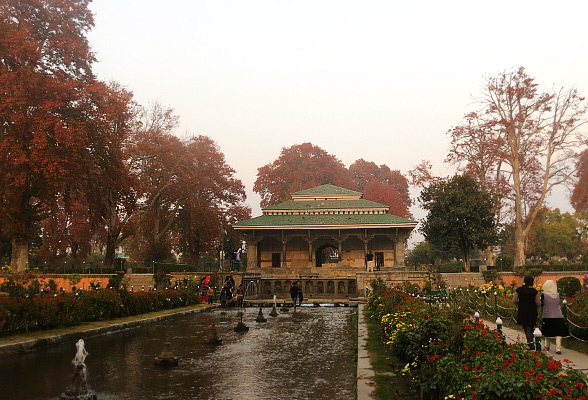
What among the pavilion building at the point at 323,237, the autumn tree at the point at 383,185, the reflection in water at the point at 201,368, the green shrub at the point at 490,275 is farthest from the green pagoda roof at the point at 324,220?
the reflection in water at the point at 201,368

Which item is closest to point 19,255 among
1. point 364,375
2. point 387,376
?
point 364,375

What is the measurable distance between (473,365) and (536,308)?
4611mm

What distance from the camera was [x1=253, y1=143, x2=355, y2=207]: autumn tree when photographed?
7075 cm

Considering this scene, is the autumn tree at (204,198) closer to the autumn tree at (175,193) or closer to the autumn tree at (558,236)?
the autumn tree at (175,193)

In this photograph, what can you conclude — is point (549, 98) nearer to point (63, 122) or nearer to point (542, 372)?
point (63, 122)

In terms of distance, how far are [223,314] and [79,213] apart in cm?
2850

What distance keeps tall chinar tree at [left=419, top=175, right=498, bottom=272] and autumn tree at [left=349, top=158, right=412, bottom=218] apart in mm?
24343

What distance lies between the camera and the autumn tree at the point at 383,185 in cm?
6944

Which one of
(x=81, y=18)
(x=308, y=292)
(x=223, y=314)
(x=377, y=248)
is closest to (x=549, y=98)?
(x=377, y=248)

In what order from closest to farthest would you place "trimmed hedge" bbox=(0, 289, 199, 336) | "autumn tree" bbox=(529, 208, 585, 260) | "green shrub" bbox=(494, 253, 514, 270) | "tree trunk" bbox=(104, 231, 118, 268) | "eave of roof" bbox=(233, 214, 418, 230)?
"trimmed hedge" bbox=(0, 289, 199, 336), "green shrub" bbox=(494, 253, 514, 270), "tree trunk" bbox=(104, 231, 118, 268), "eave of roof" bbox=(233, 214, 418, 230), "autumn tree" bbox=(529, 208, 585, 260)

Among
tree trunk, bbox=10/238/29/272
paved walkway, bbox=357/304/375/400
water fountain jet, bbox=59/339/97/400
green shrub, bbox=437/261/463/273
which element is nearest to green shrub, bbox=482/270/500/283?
green shrub, bbox=437/261/463/273

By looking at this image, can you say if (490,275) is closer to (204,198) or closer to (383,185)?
(204,198)

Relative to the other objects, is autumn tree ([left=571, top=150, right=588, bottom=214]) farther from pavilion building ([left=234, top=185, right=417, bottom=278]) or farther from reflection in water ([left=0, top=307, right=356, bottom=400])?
reflection in water ([left=0, top=307, right=356, bottom=400])

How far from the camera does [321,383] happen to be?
9.02 metres
